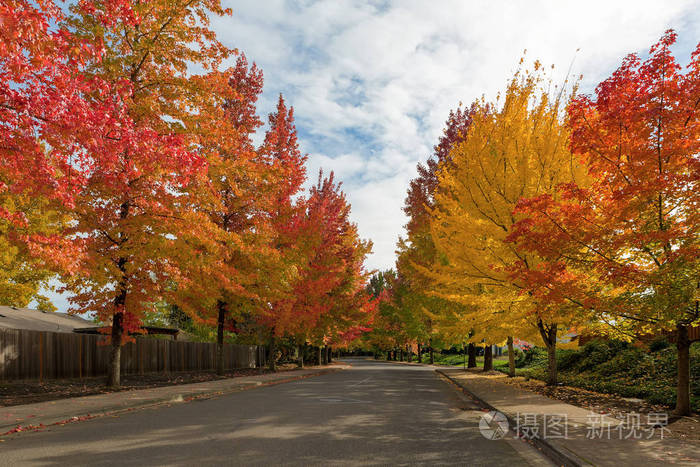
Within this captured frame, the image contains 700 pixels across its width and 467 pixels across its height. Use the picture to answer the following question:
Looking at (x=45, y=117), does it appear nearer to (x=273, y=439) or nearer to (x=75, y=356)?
(x=273, y=439)

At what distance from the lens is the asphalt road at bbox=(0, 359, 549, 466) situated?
6.07 metres

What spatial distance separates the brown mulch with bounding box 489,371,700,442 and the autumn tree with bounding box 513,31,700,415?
0.90 meters

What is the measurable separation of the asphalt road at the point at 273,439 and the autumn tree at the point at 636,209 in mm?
3781

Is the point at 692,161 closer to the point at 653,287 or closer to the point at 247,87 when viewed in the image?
the point at 653,287

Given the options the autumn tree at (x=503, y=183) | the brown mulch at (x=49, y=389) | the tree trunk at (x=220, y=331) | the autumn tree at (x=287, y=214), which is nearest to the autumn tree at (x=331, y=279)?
the autumn tree at (x=287, y=214)

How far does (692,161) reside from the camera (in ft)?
28.8

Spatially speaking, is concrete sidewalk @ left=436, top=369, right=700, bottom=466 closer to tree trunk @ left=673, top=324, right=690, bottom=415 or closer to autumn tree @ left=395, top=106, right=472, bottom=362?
tree trunk @ left=673, top=324, right=690, bottom=415

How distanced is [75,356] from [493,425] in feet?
54.1

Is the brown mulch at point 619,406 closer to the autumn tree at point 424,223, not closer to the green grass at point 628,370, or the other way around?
the green grass at point 628,370

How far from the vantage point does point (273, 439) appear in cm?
725

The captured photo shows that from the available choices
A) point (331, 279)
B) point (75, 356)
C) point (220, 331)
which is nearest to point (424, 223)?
point (331, 279)

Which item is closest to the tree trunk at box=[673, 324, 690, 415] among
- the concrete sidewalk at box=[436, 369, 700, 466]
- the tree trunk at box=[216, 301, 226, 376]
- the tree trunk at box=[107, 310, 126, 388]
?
the concrete sidewalk at box=[436, 369, 700, 466]

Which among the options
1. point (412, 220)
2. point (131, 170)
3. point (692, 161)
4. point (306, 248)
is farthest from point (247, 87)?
point (692, 161)

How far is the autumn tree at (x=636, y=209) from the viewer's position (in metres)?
8.48
